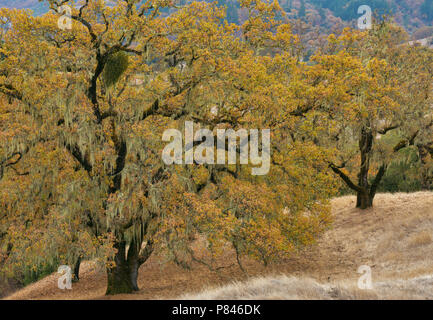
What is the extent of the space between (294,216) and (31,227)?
9.95 metres

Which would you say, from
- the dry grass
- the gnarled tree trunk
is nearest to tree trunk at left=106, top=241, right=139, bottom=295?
the gnarled tree trunk

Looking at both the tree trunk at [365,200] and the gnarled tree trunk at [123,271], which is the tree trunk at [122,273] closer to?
the gnarled tree trunk at [123,271]

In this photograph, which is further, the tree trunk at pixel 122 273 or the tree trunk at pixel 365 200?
the tree trunk at pixel 365 200

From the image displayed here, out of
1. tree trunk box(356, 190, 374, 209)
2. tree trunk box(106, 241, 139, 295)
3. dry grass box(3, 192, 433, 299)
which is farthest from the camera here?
tree trunk box(356, 190, 374, 209)

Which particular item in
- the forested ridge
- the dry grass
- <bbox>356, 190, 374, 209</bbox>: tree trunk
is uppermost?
the forested ridge

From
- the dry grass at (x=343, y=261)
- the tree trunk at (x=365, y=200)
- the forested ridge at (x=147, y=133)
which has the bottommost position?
the dry grass at (x=343, y=261)

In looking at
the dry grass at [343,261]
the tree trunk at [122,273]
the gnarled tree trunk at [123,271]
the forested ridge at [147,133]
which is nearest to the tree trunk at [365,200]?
the dry grass at [343,261]

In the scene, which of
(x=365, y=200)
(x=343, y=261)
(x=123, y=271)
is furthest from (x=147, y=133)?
(x=365, y=200)

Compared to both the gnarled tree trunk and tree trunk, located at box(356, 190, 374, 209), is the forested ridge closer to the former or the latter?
the gnarled tree trunk

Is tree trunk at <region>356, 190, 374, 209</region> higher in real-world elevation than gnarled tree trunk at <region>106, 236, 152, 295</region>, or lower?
higher

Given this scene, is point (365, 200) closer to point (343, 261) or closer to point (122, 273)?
point (343, 261)

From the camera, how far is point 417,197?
25.7 metres

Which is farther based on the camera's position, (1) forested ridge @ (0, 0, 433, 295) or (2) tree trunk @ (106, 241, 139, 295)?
(2) tree trunk @ (106, 241, 139, 295)
